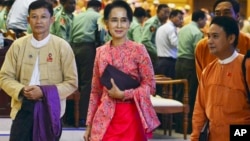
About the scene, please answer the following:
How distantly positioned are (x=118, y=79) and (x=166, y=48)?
6052mm

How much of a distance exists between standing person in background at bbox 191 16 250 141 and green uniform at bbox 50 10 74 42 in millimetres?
5178

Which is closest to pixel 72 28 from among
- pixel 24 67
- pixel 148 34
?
pixel 148 34

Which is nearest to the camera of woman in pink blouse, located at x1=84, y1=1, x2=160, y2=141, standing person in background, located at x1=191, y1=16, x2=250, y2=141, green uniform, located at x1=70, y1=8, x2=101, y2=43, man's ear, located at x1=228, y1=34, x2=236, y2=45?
standing person in background, located at x1=191, y1=16, x2=250, y2=141

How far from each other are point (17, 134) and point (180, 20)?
21.6 ft

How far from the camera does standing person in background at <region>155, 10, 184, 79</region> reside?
10922 millimetres

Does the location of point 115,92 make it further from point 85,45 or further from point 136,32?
point 136,32

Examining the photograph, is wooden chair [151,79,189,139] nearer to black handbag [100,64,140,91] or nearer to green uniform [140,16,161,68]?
A: green uniform [140,16,161,68]

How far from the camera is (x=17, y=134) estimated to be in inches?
207

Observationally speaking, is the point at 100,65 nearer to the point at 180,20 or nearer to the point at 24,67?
the point at 24,67

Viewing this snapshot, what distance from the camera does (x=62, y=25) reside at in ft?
32.5

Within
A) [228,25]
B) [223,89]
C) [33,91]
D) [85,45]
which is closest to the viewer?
[223,89]

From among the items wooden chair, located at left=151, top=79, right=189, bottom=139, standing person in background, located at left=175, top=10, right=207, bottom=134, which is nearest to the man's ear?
wooden chair, located at left=151, top=79, right=189, bottom=139

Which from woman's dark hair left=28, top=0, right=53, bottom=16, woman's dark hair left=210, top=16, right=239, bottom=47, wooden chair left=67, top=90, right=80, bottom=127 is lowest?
wooden chair left=67, top=90, right=80, bottom=127

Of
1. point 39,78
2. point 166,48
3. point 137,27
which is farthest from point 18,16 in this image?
point 39,78
